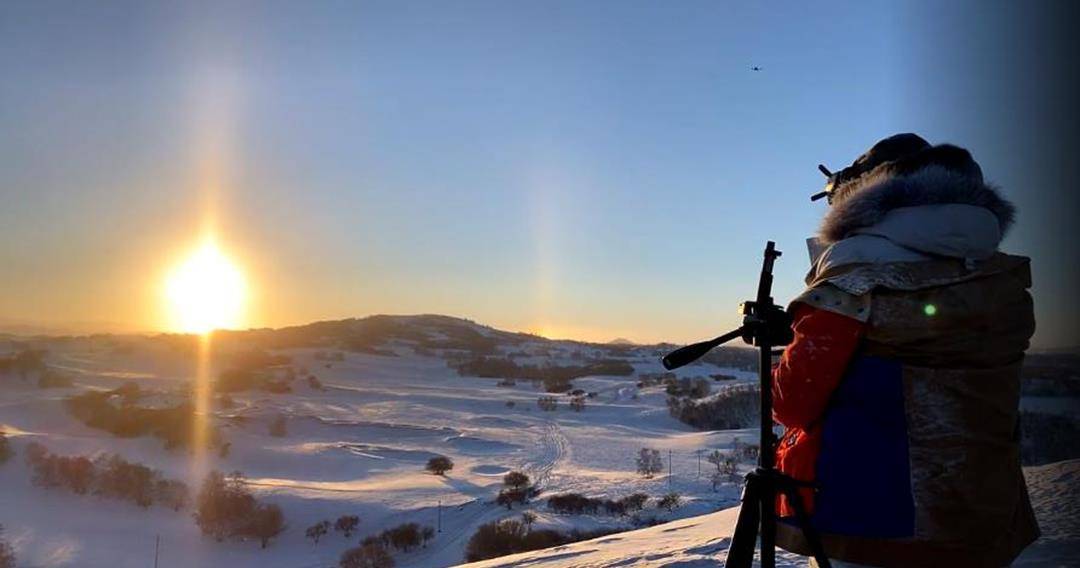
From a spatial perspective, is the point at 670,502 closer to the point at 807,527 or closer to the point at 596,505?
the point at 596,505

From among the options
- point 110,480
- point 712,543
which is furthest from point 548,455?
point 712,543

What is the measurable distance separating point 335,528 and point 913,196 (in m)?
15.8

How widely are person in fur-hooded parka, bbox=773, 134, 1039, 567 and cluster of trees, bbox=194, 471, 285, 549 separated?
50.4ft

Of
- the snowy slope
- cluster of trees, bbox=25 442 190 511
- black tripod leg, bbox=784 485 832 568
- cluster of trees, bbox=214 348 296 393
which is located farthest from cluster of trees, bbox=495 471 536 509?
cluster of trees, bbox=214 348 296 393

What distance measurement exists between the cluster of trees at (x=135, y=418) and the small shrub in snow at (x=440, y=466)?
7589mm

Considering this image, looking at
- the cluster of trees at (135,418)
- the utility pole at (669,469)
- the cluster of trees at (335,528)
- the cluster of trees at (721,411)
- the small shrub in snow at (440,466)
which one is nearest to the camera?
the cluster of trees at (335,528)

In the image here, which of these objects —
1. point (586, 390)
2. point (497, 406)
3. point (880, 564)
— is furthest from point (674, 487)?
point (586, 390)

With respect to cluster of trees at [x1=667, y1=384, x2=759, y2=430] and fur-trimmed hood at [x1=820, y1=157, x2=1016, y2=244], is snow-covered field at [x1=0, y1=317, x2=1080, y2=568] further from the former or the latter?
fur-trimmed hood at [x1=820, y1=157, x2=1016, y2=244]

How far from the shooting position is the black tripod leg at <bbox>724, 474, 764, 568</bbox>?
2.07 m

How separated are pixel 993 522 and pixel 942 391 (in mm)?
387

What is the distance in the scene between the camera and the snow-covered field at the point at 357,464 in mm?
14586

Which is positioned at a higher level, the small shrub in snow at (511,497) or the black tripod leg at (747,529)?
the black tripod leg at (747,529)

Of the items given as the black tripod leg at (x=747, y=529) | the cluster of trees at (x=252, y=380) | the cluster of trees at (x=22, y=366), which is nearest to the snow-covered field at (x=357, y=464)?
the cluster of trees at (x=252, y=380)

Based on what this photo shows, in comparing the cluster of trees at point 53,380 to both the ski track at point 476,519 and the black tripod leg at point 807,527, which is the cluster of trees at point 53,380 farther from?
the black tripod leg at point 807,527
